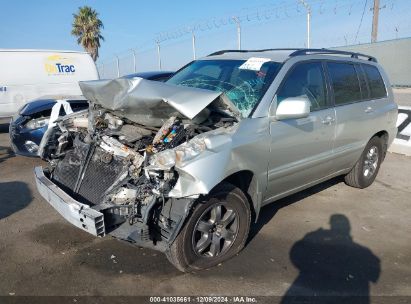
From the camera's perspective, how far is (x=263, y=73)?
13.6 ft

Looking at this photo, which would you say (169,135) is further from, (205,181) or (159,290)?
(159,290)

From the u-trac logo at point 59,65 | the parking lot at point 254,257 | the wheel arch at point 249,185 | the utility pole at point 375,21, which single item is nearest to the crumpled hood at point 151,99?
the wheel arch at point 249,185

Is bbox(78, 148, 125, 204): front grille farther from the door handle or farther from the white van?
the white van

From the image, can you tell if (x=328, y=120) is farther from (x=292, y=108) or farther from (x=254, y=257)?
(x=254, y=257)

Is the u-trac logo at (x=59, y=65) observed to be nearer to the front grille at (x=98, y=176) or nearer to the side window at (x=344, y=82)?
the front grille at (x=98, y=176)

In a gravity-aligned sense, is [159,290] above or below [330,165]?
below

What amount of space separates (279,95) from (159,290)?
2162 mm

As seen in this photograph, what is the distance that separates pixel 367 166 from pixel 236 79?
294 cm

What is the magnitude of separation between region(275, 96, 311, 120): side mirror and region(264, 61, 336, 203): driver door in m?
0.10

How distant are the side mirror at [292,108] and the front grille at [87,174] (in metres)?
1.55

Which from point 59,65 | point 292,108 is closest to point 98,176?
point 292,108

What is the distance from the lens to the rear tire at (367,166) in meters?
5.81

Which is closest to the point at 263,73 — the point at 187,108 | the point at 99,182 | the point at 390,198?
the point at 187,108

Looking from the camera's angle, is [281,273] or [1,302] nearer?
[1,302]
